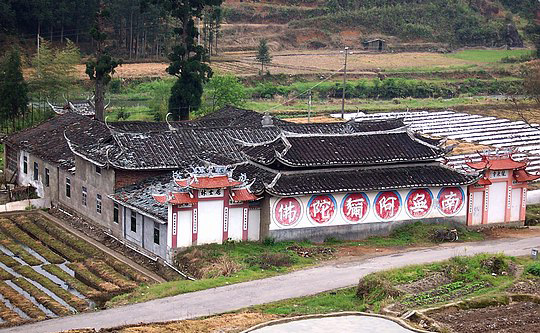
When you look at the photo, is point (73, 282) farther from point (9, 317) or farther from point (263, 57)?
point (263, 57)

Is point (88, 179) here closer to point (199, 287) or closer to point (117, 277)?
point (117, 277)

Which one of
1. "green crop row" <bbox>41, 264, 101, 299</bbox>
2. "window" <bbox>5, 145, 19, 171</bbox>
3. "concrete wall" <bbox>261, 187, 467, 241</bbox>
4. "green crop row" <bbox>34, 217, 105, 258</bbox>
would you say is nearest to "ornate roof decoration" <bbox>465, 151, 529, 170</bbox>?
"concrete wall" <bbox>261, 187, 467, 241</bbox>

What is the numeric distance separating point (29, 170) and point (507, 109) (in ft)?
128

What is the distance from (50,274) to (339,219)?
29.0 feet

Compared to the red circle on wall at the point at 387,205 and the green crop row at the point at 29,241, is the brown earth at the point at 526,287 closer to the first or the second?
the red circle on wall at the point at 387,205

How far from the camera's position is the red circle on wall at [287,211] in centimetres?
2889

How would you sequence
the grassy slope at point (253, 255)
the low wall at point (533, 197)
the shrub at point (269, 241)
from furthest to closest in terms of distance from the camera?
the low wall at point (533, 197) < the shrub at point (269, 241) < the grassy slope at point (253, 255)

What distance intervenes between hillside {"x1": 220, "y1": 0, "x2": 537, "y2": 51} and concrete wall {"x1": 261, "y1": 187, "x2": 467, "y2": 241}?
59474 millimetres

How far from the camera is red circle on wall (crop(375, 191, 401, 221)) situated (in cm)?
3039

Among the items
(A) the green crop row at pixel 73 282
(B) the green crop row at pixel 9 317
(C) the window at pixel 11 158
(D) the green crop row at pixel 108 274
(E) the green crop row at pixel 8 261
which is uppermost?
(C) the window at pixel 11 158

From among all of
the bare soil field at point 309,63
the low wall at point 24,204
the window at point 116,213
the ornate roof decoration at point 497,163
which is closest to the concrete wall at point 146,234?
the window at point 116,213

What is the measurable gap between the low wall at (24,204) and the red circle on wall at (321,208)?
11719 millimetres

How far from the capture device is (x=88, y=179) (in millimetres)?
32969

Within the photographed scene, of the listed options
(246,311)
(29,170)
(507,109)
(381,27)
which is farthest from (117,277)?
(381,27)
